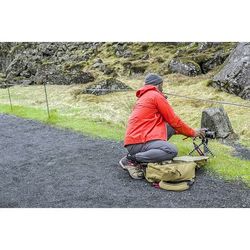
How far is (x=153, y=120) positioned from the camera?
9133 millimetres

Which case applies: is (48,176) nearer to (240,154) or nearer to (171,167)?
(171,167)

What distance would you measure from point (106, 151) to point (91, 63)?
6.22 m

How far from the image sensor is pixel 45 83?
15758 millimetres

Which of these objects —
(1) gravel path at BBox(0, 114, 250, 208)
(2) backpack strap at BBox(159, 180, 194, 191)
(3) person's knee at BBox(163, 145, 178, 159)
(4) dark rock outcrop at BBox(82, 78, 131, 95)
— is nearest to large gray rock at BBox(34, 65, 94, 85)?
(4) dark rock outcrop at BBox(82, 78, 131, 95)

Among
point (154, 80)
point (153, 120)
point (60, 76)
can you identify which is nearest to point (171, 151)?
point (153, 120)

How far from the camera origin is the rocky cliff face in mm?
14312

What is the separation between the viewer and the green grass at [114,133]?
30.3 ft

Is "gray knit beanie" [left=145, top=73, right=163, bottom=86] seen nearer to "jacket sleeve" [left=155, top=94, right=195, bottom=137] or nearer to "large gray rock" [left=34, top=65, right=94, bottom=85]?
"jacket sleeve" [left=155, top=94, right=195, bottom=137]

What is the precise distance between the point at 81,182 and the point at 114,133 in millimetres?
2694

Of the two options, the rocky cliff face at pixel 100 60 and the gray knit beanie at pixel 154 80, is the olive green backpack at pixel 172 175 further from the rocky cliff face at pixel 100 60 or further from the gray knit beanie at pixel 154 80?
the rocky cliff face at pixel 100 60

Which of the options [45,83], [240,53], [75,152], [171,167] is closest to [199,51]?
[240,53]

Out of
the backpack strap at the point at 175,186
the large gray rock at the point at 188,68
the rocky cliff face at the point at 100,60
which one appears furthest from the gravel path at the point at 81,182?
the large gray rock at the point at 188,68

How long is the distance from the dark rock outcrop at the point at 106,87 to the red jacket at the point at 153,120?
6.05m

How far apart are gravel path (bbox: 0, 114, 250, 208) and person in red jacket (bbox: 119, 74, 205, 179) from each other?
450mm
